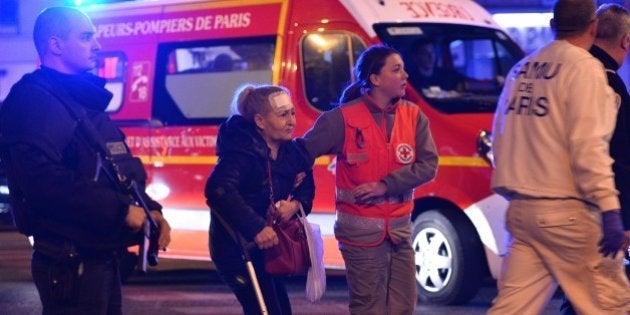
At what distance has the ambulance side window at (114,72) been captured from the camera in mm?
11297

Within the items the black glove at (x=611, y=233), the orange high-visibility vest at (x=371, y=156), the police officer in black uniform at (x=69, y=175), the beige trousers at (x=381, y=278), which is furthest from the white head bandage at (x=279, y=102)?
the black glove at (x=611, y=233)

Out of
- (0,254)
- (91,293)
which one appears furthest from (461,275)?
(0,254)

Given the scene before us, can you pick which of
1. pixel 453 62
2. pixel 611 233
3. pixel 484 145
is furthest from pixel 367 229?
pixel 453 62

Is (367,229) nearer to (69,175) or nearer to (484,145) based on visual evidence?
(69,175)

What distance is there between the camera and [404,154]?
20.6 ft

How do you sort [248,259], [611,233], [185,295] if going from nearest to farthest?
[611,233], [248,259], [185,295]

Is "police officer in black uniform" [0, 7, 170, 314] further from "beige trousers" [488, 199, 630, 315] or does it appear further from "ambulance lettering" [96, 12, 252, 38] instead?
"ambulance lettering" [96, 12, 252, 38]

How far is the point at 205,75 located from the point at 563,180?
6.04 metres

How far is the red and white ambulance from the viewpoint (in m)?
9.36

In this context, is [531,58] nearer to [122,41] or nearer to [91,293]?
[91,293]

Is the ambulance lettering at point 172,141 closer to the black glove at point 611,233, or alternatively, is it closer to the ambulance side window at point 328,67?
the ambulance side window at point 328,67

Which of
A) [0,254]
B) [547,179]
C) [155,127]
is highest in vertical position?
[547,179]

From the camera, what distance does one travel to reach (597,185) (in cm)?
497

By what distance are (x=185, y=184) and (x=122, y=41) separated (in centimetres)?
155
